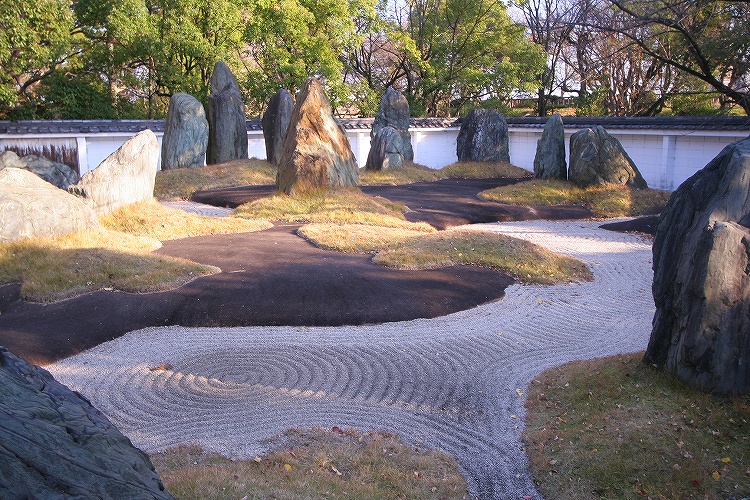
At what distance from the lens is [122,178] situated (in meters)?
13.9

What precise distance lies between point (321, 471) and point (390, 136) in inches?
815

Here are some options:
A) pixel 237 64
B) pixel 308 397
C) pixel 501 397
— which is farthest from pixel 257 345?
pixel 237 64

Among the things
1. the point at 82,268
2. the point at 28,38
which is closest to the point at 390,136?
the point at 28,38

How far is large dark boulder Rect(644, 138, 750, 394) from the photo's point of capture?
5742 millimetres

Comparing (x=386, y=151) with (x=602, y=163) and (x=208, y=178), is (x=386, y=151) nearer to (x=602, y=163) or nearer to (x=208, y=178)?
(x=208, y=178)

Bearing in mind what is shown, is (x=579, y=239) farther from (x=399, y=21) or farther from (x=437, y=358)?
(x=399, y=21)

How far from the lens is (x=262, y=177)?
71.5 ft

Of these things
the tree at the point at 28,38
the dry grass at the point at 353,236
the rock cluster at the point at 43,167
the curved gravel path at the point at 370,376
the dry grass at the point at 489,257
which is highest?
the tree at the point at 28,38

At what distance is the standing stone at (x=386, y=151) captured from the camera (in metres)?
24.8

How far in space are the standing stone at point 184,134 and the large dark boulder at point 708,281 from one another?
1814 cm

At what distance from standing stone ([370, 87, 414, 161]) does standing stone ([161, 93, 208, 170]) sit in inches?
285

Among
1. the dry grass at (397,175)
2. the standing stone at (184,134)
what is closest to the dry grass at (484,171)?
the dry grass at (397,175)

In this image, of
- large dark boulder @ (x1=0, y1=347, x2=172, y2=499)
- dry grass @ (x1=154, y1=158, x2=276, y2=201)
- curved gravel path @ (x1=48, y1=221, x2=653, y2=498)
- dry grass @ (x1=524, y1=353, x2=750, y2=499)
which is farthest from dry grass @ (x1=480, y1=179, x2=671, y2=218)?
large dark boulder @ (x1=0, y1=347, x2=172, y2=499)

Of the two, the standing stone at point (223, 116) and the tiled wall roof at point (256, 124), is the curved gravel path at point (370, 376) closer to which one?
the tiled wall roof at point (256, 124)
